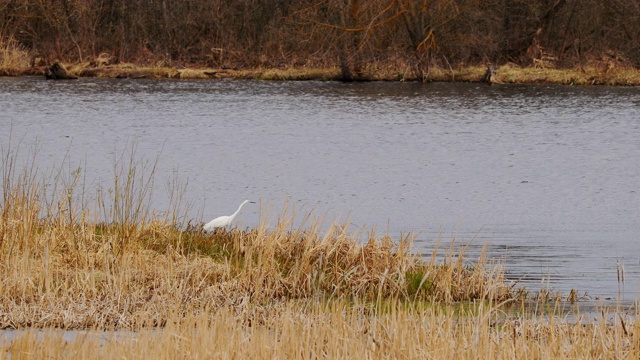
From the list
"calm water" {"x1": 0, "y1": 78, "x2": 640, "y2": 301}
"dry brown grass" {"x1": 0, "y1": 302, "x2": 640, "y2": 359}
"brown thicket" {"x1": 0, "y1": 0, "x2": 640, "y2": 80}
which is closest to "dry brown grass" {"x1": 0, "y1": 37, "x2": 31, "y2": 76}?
"brown thicket" {"x1": 0, "y1": 0, "x2": 640, "y2": 80}

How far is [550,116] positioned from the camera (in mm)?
37438

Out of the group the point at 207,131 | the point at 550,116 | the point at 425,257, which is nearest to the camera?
the point at 425,257

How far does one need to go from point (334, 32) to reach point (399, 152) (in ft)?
69.9

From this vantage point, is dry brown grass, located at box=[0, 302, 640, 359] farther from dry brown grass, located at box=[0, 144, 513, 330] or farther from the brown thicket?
the brown thicket

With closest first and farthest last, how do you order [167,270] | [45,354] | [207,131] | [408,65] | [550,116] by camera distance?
1. [45,354]
2. [167,270]
3. [207,131]
4. [550,116]
5. [408,65]

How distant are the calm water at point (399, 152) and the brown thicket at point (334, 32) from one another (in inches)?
103

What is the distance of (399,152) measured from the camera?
2909 cm

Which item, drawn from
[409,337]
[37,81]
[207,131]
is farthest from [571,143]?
[37,81]

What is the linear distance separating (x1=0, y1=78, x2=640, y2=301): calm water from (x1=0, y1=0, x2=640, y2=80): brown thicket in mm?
2628

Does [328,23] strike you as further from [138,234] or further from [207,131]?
[138,234]

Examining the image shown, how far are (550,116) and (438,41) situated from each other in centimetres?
1323

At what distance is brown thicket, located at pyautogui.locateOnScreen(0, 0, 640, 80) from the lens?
160 ft

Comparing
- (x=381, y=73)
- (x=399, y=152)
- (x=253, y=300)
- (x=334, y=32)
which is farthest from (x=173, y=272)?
(x=334, y=32)

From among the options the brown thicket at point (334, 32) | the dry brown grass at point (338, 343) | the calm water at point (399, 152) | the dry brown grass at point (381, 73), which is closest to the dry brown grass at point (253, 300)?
the dry brown grass at point (338, 343)
